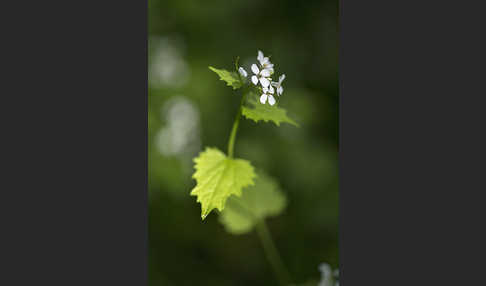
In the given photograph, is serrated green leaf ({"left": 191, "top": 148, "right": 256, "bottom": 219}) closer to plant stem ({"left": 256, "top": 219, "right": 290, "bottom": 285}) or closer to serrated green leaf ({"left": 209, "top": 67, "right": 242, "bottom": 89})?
serrated green leaf ({"left": 209, "top": 67, "right": 242, "bottom": 89})

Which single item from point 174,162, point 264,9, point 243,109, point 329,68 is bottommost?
point 174,162

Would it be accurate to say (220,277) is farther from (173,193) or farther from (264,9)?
(264,9)

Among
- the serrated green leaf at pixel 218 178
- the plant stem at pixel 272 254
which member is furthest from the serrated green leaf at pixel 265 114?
the plant stem at pixel 272 254

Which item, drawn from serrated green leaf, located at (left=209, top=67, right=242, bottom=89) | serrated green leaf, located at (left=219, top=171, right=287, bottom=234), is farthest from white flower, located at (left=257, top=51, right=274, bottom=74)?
serrated green leaf, located at (left=219, top=171, right=287, bottom=234)

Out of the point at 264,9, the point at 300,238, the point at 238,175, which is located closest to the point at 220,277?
the point at 300,238

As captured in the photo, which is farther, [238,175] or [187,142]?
[187,142]
